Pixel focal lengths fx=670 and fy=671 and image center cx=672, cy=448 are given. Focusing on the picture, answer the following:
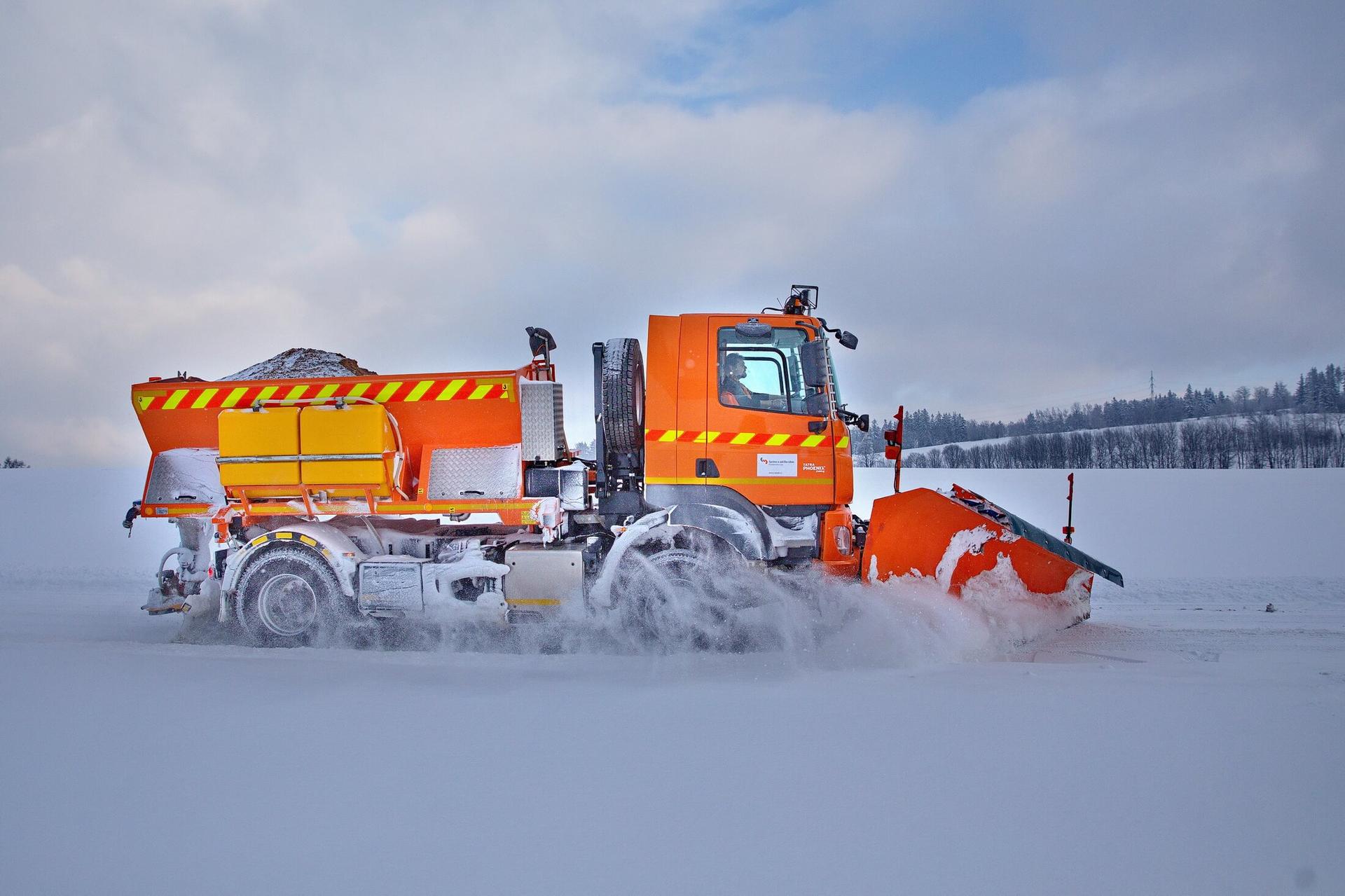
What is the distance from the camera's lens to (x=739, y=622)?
5172 mm

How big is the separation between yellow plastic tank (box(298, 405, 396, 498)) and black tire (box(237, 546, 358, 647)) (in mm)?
669

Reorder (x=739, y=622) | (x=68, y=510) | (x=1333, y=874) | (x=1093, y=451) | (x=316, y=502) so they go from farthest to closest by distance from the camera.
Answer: (x=1093, y=451) → (x=68, y=510) → (x=316, y=502) → (x=739, y=622) → (x=1333, y=874)

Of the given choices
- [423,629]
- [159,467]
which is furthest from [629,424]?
[159,467]

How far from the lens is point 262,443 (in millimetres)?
5383

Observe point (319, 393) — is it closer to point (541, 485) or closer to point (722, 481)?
point (541, 485)

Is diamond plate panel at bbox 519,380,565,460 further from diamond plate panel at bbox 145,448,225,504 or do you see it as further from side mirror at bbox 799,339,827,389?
diamond plate panel at bbox 145,448,225,504

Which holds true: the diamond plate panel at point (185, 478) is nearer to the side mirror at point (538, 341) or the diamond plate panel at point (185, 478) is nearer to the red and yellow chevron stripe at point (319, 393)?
the red and yellow chevron stripe at point (319, 393)

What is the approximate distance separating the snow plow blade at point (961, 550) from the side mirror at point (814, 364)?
1.08m

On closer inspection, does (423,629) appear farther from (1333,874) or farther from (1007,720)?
(1333,874)

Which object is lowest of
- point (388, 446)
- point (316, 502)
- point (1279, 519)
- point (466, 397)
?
point (1279, 519)

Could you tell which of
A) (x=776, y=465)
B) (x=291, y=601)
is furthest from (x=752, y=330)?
(x=291, y=601)

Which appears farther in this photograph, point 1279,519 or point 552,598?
point 1279,519

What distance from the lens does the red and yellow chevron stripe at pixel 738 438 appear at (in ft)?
17.6

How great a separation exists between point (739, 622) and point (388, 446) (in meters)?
3.11
